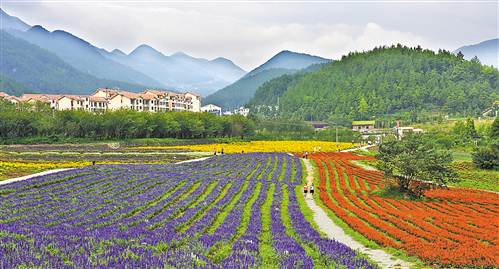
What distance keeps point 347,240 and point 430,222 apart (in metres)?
8.07

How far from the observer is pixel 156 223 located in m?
24.0

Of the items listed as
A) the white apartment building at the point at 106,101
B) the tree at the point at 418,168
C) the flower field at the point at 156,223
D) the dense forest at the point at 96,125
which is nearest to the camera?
the flower field at the point at 156,223

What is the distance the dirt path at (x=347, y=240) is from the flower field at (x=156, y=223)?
3.80 ft

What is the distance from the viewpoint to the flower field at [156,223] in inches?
557

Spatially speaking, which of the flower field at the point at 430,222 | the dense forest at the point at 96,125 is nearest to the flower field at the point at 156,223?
the flower field at the point at 430,222

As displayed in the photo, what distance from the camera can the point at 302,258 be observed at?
51.0 ft

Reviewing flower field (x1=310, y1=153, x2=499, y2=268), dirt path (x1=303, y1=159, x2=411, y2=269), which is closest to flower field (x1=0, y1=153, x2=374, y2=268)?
dirt path (x1=303, y1=159, x2=411, y2=269)

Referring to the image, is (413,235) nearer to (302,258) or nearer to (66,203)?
(302,258)

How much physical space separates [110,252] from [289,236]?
9148 millimetres

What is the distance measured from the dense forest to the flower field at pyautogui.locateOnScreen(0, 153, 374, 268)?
73998 millimetres

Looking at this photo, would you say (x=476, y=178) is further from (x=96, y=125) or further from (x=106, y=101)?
(x=106, y=101)

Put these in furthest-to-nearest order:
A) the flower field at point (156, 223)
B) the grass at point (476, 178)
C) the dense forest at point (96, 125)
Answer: the dense forest at point (96, 125), the grass at point (476, 178), the flower field at point (156, 223)

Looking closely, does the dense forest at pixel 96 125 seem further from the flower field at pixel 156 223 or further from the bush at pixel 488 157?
the bush at pixel 488 157

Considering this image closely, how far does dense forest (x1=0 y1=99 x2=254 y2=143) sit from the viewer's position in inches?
4488
